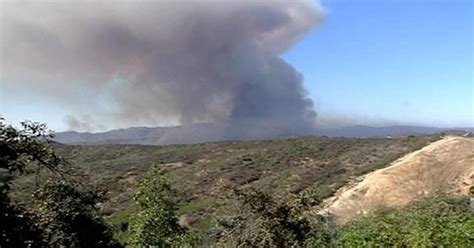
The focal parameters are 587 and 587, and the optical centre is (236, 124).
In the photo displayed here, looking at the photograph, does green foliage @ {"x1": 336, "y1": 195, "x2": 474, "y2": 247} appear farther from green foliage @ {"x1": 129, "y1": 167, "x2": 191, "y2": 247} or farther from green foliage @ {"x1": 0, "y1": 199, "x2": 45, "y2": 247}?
green foliage @ {"x1": 0, "y1": 199, "x2": 45, "y2": 247}

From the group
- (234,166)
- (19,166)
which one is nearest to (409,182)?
(234,166)

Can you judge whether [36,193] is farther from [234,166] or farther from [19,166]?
[234,166]

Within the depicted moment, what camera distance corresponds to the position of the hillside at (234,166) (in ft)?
234

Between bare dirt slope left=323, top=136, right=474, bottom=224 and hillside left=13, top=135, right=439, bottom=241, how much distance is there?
12.6ft

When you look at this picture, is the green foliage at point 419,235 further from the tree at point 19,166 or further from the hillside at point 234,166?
the hillside at point 234,166

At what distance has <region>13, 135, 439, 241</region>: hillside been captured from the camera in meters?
71.4

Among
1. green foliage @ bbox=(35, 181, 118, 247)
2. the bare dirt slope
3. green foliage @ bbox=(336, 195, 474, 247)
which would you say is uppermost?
green foliage @ bbox=(35, 181, 118, 247)

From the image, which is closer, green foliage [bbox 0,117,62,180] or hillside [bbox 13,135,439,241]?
green foliage [bbox 0,117,62,180]

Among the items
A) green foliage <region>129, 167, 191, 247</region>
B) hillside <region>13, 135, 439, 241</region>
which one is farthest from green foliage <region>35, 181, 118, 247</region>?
hillside <region>13, 135, 439, 241</region>

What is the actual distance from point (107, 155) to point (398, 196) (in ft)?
221

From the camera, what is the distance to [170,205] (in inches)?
1297

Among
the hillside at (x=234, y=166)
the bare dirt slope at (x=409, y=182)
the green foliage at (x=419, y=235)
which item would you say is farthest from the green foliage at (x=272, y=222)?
the bare dirt slope at (x=409, y=182)

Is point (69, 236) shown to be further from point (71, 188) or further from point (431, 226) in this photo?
point (431, 226)

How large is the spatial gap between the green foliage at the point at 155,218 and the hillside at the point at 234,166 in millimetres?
27069
